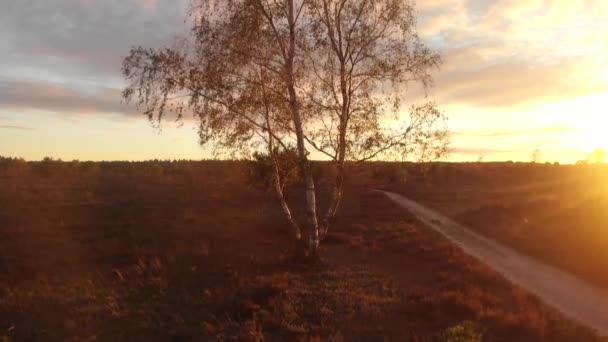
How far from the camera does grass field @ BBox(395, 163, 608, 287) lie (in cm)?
2453

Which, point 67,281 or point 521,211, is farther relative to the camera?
point 521,211

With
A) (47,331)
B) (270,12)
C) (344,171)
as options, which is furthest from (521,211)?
(47,331)

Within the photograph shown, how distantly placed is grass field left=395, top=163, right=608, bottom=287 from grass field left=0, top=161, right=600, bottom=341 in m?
3.88

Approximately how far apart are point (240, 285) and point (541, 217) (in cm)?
2382

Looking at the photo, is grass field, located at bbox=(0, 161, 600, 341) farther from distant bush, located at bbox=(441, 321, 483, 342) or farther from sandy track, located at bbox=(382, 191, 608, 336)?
sandy track, located at bbox=(382, 191, 608, 336)

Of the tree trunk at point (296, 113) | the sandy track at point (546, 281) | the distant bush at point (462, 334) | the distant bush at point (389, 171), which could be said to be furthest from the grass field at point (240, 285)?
the distant bush at point (389, 171)

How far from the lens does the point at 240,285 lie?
1859 centimetres

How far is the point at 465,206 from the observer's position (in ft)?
156

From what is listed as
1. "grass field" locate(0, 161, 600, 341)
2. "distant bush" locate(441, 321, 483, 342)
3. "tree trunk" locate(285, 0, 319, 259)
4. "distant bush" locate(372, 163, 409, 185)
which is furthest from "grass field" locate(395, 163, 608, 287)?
"tree trunk" locate(285, 0, 319, 259)

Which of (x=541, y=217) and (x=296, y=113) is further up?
(x=296, y=113)

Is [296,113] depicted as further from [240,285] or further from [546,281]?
[546,281]

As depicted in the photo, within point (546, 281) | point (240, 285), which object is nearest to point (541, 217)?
point (546, 281)

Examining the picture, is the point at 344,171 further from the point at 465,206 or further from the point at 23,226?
the point at 465,206

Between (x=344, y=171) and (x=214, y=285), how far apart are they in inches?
254
